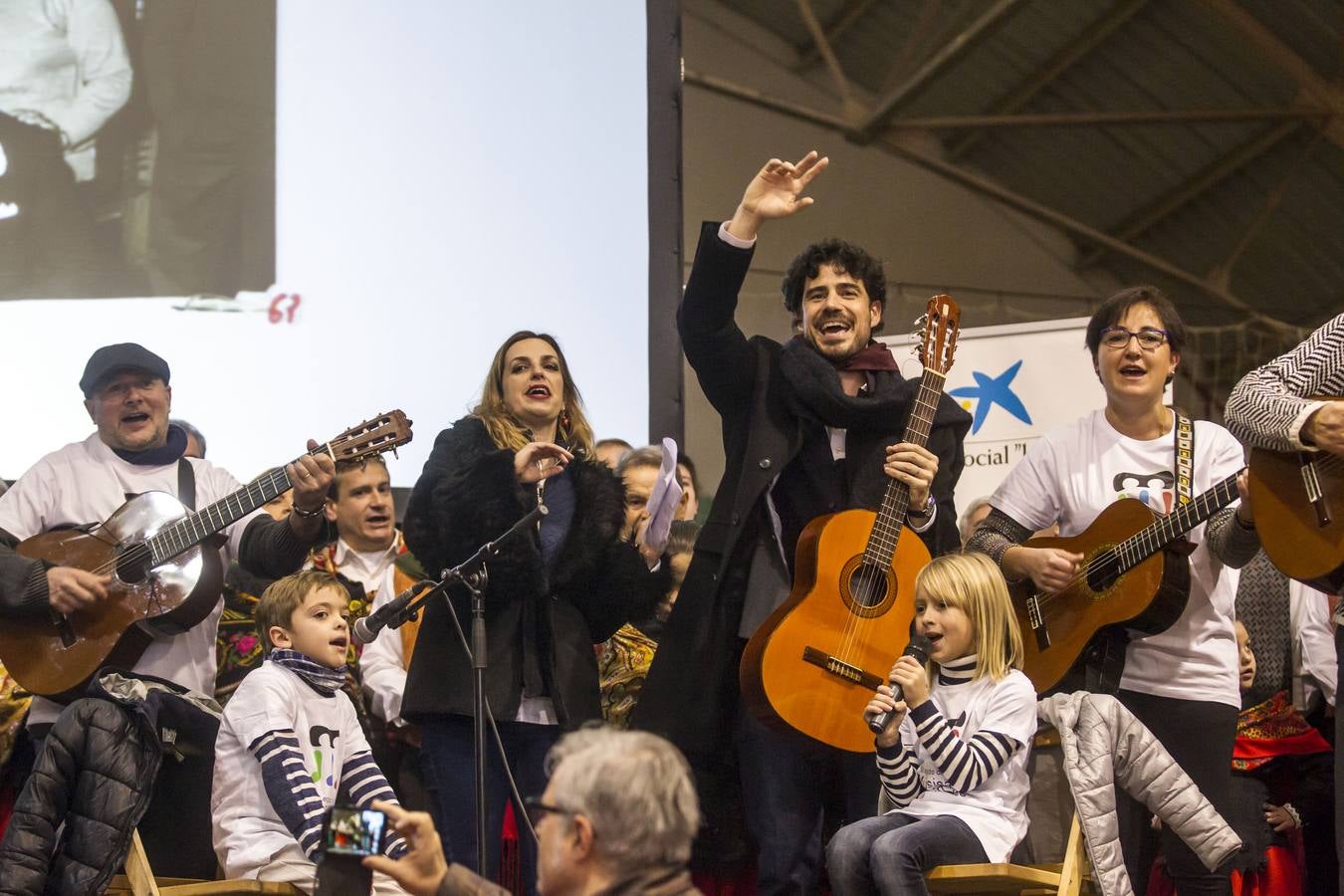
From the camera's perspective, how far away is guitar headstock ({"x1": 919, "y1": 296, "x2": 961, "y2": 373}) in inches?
153

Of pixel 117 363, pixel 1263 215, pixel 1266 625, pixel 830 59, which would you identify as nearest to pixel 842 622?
pixel 1266 625

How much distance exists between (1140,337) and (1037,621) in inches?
29.8

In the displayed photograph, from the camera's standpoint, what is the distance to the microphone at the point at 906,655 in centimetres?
337

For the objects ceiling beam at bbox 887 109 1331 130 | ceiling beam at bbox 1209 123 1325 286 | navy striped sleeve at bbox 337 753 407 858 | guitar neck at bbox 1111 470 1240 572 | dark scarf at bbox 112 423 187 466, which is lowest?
navy striped sleeve at bbox 337 753 407 858

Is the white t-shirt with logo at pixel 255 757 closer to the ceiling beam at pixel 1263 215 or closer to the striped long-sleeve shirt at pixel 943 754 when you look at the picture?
the striped long-sleeve shirt at pixel 943 754

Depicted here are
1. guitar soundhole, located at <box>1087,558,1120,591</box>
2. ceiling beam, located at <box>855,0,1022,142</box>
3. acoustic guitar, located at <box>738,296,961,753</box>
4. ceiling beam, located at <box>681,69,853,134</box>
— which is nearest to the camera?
acoustic guitar, located at <box>738,296,961,753</box>

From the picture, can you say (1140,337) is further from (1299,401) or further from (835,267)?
(835,267)

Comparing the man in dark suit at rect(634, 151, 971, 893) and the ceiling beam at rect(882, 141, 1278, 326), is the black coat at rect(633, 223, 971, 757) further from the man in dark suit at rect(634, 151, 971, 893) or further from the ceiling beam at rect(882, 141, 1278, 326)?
the ceiling beam at rect(882, 141, 1278, 326)

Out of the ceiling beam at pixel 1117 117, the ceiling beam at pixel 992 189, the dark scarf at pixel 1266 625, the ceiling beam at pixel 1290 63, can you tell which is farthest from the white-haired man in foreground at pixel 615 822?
the ceiling beam at pixel 992 189

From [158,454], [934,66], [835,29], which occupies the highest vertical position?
[835,29]

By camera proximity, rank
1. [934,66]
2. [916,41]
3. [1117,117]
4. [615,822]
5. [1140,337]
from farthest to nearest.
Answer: [916,41]
[934,66]
[1117,117]
[1140,337]
[615,822]

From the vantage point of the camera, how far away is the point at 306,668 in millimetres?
3957

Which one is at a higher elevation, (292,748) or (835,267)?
(835,267)

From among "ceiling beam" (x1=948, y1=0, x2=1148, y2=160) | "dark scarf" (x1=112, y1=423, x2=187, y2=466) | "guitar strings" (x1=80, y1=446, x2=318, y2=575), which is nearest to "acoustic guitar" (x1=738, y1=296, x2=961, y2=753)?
"guitar strings" (x1=80, y1=446, x2=318, y2=575)
